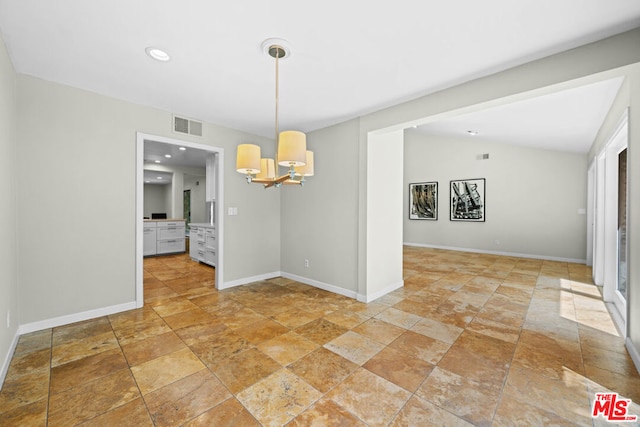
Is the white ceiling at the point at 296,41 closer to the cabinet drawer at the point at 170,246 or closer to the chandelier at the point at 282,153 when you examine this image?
the chandelier at the point at 282,153

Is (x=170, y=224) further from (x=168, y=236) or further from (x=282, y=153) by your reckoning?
(x=282, y=153)

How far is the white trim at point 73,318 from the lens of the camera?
269 cm

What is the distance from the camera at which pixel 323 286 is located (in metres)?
4.21

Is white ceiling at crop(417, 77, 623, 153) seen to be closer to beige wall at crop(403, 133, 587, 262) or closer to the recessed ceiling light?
beige wall at crop(403, 133, 587, 262)

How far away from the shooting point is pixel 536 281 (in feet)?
15.3

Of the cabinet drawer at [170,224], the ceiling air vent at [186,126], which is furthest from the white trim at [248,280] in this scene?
the cabinet drawer at [170,224]

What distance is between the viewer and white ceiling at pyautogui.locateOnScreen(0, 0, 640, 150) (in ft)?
5.72

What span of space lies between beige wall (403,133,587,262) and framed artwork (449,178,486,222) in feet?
0.49

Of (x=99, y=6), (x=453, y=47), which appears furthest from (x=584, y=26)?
(x=99, y=6)

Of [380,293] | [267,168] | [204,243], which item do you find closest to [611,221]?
[380,293]

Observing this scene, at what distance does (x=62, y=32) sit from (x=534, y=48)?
363 centimetres

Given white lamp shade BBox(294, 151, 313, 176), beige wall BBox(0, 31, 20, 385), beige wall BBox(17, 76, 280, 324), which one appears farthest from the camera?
beige wall BBox(17, 76, 280, 324)

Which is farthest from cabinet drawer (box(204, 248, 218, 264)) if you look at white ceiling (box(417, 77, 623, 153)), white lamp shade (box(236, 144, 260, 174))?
white ceiling (box(417, 77, 623, 153))

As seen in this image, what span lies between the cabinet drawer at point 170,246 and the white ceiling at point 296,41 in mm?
4938
